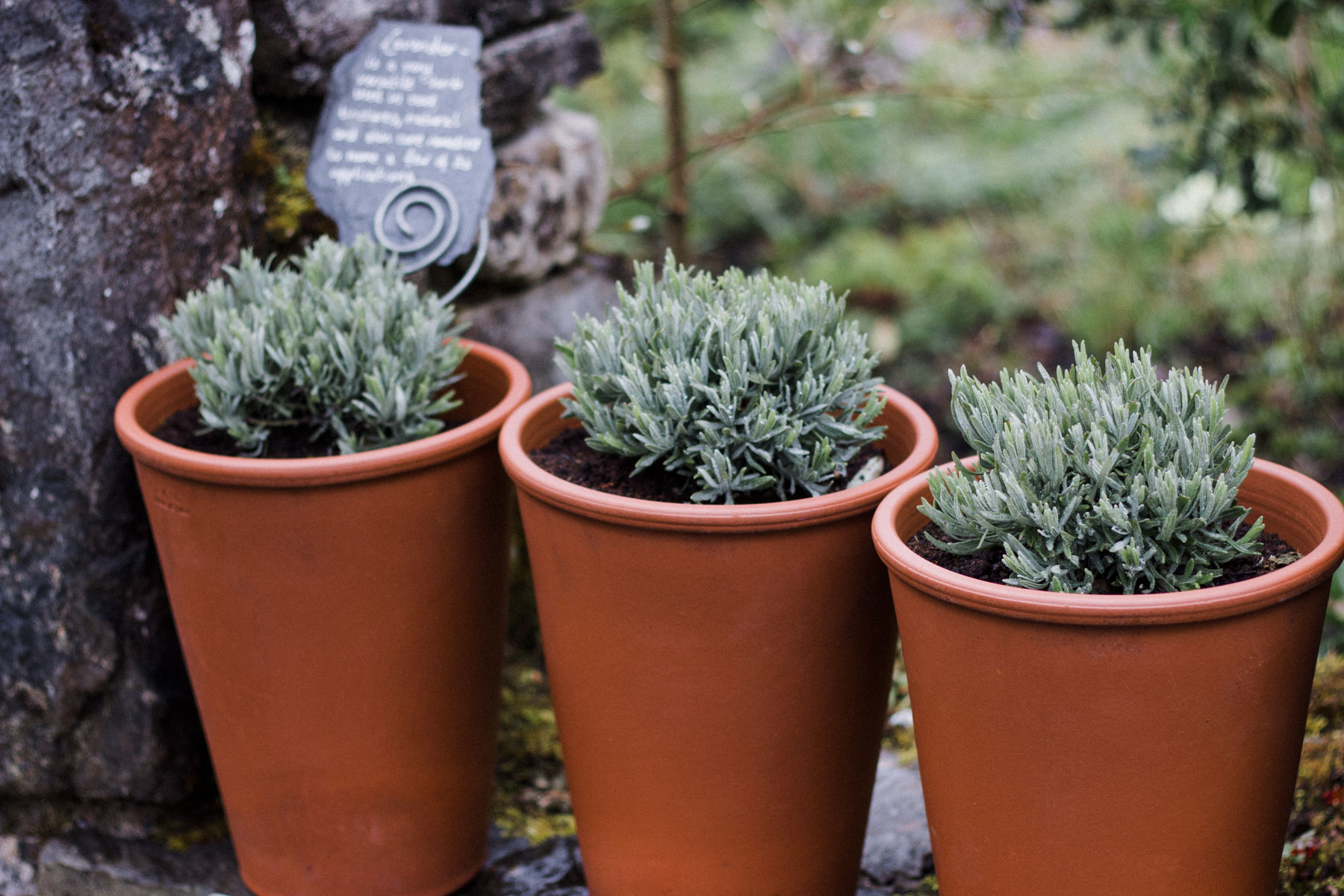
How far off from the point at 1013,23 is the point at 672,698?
210 centimetres

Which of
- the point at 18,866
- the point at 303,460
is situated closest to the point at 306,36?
the point at 303,460

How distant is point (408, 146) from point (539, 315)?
0.60 metres

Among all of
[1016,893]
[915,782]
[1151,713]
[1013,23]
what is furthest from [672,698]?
[1013,23]

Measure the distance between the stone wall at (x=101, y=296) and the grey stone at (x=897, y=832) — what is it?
1.39 meters

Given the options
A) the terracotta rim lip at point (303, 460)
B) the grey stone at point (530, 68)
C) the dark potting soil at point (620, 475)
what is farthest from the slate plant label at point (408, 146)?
the dark potting soil at point (620, 475)

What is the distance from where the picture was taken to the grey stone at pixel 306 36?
247cm

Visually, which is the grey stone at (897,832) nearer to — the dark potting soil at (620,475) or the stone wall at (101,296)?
the dark potting soil at (620,475)

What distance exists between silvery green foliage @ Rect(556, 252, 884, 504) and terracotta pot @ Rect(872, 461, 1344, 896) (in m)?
0.26

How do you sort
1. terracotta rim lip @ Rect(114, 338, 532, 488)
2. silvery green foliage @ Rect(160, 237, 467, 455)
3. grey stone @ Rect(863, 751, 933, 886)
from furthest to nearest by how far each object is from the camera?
1. grey stone @ Rect(863, 751, 933, 886)
2. silvery green foliage @ Rect(160, 237, 467, 455)
3. terracotta rim lip @ Rect(114, 338, 532, 488)

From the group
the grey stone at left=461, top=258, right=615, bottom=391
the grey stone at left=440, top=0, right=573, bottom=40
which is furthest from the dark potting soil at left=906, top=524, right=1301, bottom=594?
the grey stone at left=440, top=0, right=573, bottom=40

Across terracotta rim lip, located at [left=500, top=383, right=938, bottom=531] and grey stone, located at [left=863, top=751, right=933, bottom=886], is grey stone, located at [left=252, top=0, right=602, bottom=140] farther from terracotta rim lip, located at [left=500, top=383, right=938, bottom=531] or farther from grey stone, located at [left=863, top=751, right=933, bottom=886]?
grey stone, located at [left=863, top=751, right=933, bottom=886]

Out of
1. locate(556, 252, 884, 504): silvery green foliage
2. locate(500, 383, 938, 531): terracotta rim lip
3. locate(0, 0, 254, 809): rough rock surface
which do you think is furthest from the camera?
locate(0, 0, 254, 809): rough rock surface

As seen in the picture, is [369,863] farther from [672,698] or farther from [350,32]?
[350,32]

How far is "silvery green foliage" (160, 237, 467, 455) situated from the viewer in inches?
77.6
